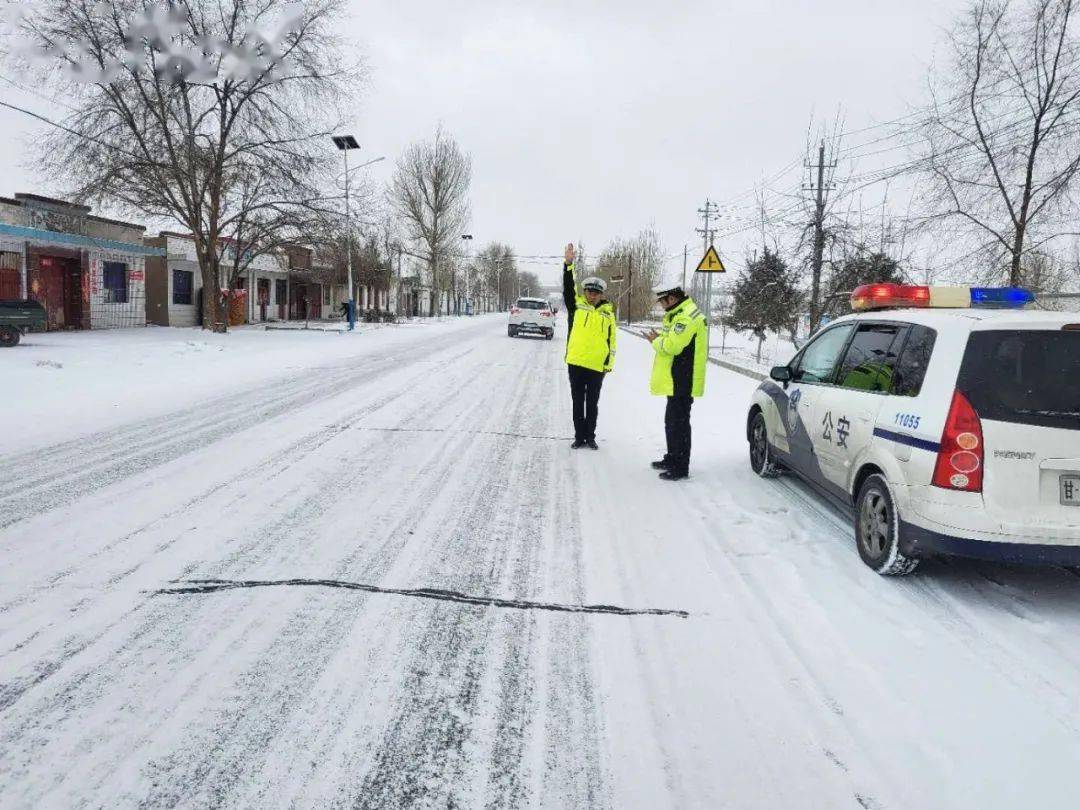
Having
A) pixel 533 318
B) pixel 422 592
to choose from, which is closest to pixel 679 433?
pixel 422 592

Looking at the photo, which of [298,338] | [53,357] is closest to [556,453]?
[53,357]

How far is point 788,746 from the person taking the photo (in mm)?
2434

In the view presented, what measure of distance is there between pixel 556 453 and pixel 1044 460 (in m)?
4.31

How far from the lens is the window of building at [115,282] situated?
2571 cm

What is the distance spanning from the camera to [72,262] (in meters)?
23.9

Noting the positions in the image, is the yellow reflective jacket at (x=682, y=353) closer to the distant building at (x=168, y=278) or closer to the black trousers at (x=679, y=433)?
the black trousers at (x=679, y=433)

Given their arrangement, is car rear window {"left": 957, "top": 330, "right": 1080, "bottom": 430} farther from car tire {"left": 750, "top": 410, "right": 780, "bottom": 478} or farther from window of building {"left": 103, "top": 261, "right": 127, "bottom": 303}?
window of building {"left": 103, "top": 261, "right": 127, "bottom": 303}

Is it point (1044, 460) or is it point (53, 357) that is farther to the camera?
point (53, 357)

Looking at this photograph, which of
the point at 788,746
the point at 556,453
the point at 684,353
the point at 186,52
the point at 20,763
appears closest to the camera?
the point at 20,763

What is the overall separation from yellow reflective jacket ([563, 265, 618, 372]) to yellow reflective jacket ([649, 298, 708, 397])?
1176mm

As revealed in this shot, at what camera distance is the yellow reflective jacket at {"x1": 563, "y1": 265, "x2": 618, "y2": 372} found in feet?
23.7

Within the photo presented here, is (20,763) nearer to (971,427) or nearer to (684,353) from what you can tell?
(971,427)

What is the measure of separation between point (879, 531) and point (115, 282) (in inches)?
1141

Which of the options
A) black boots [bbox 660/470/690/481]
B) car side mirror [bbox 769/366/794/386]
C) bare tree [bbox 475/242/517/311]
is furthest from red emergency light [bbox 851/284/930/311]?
bare tree [bbox 475/242/517/311]
